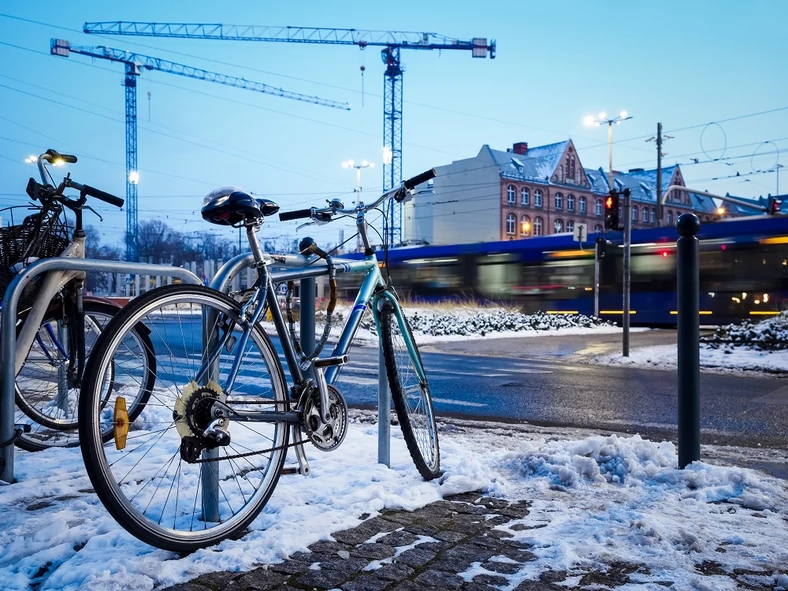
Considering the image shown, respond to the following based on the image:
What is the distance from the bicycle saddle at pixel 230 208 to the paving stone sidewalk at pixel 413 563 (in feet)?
4.50

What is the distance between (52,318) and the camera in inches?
159

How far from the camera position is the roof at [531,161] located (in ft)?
220

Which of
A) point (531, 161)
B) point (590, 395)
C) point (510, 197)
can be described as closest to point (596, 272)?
point (590, 395)

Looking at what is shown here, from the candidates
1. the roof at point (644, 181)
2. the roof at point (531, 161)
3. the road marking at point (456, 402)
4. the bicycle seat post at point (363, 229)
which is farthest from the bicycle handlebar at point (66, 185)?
the roof at point (644, 181)

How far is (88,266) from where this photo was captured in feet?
11.5

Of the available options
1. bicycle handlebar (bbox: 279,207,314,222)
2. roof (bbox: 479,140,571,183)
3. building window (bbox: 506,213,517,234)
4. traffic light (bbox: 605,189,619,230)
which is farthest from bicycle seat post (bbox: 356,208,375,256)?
building window (bbox: 506,213,517,234)

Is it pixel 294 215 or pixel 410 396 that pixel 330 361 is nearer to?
pixel 410 396

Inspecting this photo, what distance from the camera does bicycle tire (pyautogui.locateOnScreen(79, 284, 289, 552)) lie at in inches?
93.1

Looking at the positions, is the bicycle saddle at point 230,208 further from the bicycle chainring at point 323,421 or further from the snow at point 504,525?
the snow at point 504,525

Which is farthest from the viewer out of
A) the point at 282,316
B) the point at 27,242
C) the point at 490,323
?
the point at 490,323

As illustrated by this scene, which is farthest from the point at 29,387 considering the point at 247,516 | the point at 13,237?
the point at 247,516

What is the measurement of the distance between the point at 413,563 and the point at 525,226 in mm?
67476

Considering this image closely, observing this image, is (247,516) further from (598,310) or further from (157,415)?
(598,310)

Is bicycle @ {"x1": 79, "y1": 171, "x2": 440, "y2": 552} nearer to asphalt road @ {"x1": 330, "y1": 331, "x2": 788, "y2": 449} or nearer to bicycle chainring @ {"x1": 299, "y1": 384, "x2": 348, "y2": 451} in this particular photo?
bicycle chainring @ {"x1": 299, "y1": 384, "x2": 348, "y2": 451}
